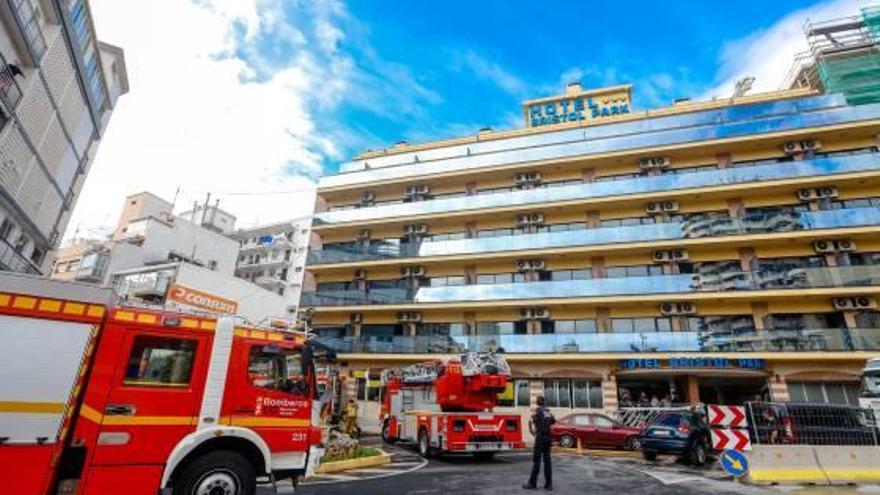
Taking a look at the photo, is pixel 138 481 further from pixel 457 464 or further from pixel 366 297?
pixel 366 297

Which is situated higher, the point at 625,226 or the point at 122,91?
the point at 122,91

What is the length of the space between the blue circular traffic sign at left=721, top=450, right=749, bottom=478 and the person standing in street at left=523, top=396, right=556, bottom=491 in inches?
175

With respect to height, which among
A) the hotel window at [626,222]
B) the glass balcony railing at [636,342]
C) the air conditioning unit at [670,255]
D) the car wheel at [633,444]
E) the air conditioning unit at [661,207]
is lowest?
the car wheel at [633,444]

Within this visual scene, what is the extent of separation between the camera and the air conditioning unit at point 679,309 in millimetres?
25391

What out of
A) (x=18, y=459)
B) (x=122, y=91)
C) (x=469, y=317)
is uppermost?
(x=122, y=91)

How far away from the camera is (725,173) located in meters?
26.8

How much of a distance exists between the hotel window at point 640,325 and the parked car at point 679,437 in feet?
36.7

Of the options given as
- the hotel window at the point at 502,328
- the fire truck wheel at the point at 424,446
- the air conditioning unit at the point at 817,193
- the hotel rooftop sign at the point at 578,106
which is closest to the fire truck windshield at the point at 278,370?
the fire truck wheel at the point at 424,446

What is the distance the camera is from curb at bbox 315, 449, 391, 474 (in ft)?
37.2

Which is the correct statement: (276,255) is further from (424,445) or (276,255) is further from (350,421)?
(424,445)

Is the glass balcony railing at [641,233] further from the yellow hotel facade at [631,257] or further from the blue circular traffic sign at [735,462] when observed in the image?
the blue circular traffic sign at [735,462]

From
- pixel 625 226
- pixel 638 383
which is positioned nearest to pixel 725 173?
Answer: pixel 625 226

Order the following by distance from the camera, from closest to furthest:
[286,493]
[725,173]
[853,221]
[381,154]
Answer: [286,493], [853,221], [725,173], [381,154]

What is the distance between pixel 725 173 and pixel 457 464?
2347 cm
